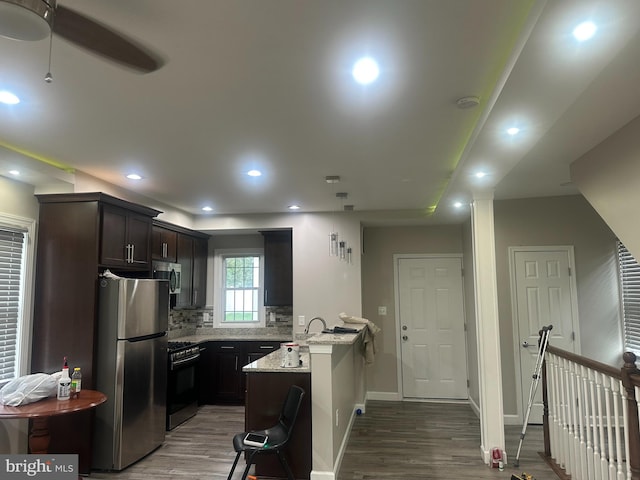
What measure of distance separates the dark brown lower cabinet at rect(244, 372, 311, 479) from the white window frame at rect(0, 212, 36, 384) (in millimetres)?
1995

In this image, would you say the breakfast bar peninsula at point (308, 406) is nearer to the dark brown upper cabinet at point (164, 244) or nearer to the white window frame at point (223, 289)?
the dark brown upper cabinet at point (164, 244)

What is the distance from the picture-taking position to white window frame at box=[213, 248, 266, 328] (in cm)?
650

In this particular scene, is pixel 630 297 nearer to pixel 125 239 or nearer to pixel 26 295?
pixel 125 239

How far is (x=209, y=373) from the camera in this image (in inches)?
231

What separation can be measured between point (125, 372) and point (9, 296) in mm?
1174

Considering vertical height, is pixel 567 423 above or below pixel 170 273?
below

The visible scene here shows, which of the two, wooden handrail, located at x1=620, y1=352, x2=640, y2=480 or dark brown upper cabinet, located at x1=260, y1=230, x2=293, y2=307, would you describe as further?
dark brown upper cabinet, located at x1=260, y1=230, x2=293, y2=307

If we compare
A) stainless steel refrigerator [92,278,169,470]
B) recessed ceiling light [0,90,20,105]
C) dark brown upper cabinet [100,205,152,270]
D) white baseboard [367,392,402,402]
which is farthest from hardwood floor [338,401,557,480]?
recessed ceiling light [0,90,20,105]

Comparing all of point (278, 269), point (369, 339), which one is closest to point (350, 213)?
point (278, 269)

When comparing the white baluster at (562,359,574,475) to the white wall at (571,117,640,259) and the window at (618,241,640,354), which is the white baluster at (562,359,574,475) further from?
the window at (618,241,640,354)

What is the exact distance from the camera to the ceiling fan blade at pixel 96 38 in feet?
4.79

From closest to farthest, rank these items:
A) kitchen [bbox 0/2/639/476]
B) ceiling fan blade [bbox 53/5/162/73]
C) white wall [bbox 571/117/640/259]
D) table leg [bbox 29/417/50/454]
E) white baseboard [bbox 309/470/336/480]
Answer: ceiling fan blade [bbox 53/5/162/73], kitchen [bbox 0/2/639/476], white wall [bbox 571/117/640/259], table leg [bbox 29/417/50/454], white baseboard [bbox 309/470/336/480]

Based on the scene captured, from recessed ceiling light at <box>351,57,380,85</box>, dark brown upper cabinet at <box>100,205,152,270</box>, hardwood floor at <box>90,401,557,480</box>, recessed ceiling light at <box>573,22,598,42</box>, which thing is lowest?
hardwood floor at <box>90,401,557,480</box>

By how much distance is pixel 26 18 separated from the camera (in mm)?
1203
